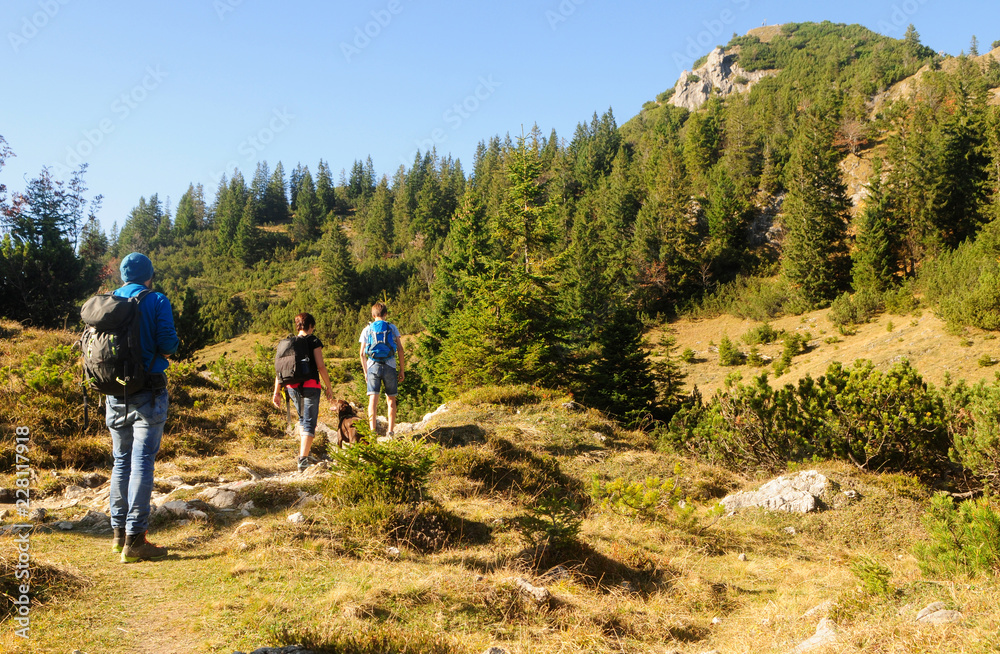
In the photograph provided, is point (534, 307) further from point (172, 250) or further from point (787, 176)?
point (172, 250)

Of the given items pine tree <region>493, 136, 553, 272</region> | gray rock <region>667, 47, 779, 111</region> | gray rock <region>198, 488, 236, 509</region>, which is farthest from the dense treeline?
gray rock <region>667, 47, 779, 111</region>

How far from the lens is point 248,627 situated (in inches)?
117

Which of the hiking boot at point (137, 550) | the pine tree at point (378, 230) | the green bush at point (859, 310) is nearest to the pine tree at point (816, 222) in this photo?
the green bush at point (859, 310)

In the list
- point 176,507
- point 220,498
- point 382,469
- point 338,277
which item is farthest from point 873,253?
point 338,277

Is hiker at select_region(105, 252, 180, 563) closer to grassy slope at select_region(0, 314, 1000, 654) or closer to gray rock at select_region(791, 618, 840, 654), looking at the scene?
grassy slope at select_region(0, 314, 1000, 654)

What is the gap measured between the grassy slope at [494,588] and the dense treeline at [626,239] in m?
8.16

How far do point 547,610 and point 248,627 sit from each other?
178 cm

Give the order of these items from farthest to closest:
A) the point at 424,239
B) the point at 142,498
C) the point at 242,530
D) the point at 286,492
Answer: the point at 424,239 < the point at 286,492 < the point at 242,530 < the point at 142,498

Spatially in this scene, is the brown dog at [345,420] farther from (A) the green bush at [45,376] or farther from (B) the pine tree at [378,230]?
(B) the pine tree at [378,230]

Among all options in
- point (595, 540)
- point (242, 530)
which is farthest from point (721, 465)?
point (242, 530)

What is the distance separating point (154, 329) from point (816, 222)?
4570 cm

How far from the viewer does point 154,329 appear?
152 inches

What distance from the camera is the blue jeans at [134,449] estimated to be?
3779 millimetres

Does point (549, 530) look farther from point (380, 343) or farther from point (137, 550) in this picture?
point (380, 343)
